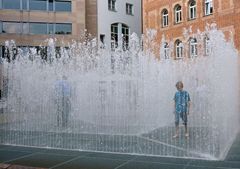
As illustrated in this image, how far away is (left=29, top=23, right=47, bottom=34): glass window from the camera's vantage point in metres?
50.5

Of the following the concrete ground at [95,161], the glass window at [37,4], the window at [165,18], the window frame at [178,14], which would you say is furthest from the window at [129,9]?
the concrete ground at [95,161]

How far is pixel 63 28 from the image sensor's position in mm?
51531

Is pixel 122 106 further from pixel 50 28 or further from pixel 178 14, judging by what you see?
pixel 50 28

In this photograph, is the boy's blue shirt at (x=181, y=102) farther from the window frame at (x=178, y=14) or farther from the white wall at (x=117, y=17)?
the white wall at (x=117, y=17)

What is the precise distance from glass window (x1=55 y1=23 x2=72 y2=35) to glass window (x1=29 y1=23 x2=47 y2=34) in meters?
1.50

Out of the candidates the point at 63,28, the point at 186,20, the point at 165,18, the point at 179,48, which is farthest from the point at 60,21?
the point at 186,20

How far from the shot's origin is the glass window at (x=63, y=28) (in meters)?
51.3

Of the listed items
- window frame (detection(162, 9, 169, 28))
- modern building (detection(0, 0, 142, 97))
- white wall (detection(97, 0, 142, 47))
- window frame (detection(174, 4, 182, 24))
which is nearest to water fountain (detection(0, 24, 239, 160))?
window frame (detection(174, 4, 182, 24))

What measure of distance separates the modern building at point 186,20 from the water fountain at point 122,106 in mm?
14081

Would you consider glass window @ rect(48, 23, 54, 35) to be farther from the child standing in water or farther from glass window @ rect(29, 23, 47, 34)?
the child standing in water

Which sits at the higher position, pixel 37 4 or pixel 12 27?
pixel 37 4

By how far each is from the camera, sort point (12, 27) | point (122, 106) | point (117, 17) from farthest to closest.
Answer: point (117, 17)
point (12, 27)
point (122, 106)

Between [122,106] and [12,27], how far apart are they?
37.4 m

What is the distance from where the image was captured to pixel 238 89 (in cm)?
1625
